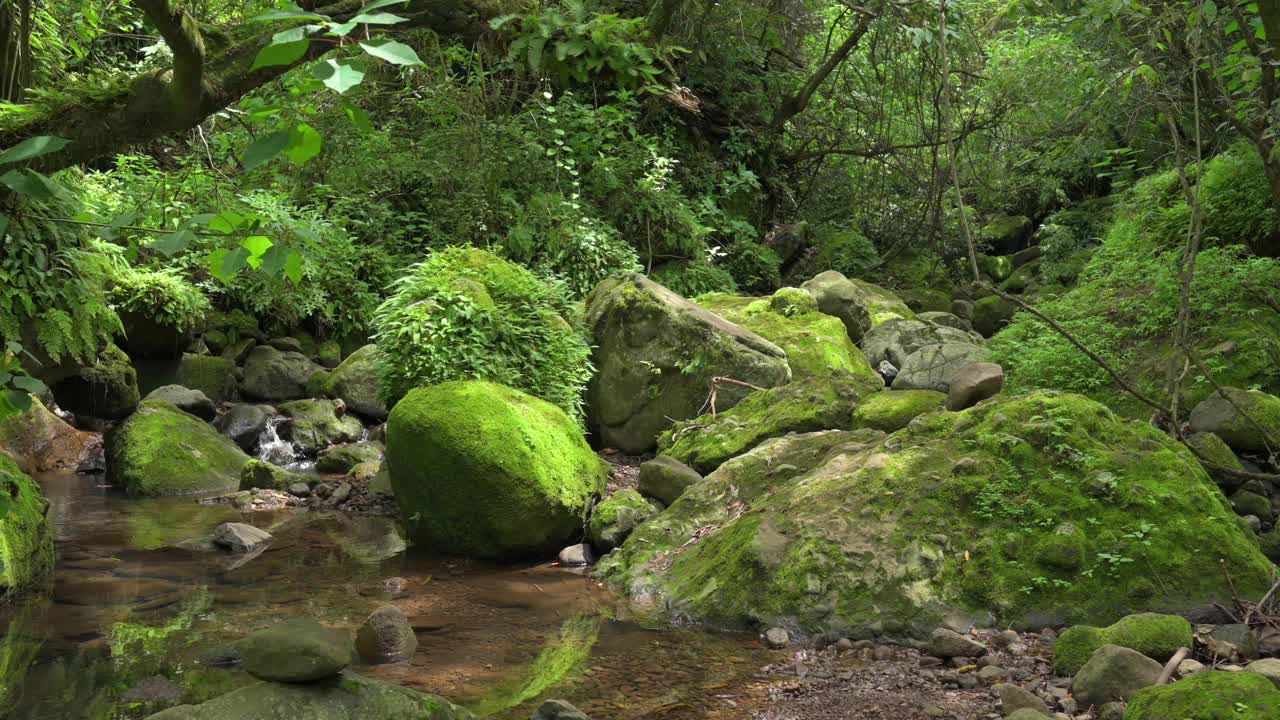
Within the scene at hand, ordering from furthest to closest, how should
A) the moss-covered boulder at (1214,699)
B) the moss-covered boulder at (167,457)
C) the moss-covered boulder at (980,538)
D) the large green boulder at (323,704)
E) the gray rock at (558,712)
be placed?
the moss-covered boulder at (167,457), the moss-covered boulder at (980,538), the gray rock at (558,712), the large green boulder at (323,704), the moss-covered boulder at (1214,699)

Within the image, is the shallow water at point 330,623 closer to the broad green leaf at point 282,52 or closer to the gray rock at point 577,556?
the gray rock at point 577,556

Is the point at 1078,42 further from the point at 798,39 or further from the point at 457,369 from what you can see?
the point at 457,369

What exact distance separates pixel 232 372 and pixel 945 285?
11.6 metres

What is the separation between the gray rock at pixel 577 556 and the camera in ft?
22.2

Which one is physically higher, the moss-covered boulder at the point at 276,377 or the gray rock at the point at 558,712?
the gray rock at the point at 558,712

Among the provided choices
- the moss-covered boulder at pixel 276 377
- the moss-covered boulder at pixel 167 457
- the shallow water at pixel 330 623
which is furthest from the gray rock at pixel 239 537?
the moss-covered boulder at pixel 276 377

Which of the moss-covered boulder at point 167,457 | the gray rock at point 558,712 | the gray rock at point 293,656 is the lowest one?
the moss-covered boulder at point 167,457

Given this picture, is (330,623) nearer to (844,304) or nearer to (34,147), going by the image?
(34,147)

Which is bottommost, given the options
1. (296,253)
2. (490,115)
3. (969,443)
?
(490,115)

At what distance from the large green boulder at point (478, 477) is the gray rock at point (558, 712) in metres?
2.69

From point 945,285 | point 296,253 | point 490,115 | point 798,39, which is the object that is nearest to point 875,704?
point 296,253

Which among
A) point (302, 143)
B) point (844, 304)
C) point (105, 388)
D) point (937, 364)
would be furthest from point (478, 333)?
point (302, 143)

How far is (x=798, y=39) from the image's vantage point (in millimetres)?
17500

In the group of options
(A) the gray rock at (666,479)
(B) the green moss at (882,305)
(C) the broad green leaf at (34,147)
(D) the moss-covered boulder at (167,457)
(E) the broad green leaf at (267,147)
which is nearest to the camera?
(E) the broad green leaf at (267,147)
